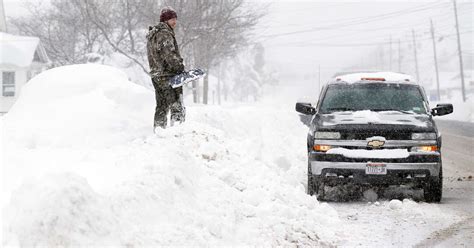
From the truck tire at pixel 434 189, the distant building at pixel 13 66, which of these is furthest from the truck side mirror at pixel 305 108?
the distant building at pixel 13 66

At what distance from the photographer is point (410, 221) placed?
702 cm

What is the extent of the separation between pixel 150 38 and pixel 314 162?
10.1ft

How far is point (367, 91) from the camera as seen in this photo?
9.38m

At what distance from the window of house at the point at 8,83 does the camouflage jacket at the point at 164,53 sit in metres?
26.3

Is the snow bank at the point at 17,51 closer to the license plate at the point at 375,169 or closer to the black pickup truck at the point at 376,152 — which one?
the black pickup truck at the point at 376,152

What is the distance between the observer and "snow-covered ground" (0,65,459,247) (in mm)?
4410

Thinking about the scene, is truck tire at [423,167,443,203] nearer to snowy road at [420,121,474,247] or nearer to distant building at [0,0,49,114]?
snowy road at [420,121,474,247]

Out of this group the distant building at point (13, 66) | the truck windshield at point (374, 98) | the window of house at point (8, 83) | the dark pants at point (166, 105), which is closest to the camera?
the dark pants at point (166, 105)

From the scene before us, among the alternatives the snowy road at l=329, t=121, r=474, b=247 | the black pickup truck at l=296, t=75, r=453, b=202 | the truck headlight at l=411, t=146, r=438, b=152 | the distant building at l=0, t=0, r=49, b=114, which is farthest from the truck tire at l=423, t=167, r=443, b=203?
the distant building at l=0, t=0, r=49, b=114

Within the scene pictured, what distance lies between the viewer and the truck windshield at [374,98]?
9.08 metres

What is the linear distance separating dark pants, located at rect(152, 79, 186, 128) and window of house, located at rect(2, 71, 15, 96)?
26.5 meters

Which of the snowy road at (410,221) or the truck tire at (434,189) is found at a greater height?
the truck tire at (434,189)

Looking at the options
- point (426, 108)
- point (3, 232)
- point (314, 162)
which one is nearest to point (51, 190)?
point (3, 232)

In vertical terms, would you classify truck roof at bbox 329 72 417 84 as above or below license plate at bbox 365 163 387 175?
above
